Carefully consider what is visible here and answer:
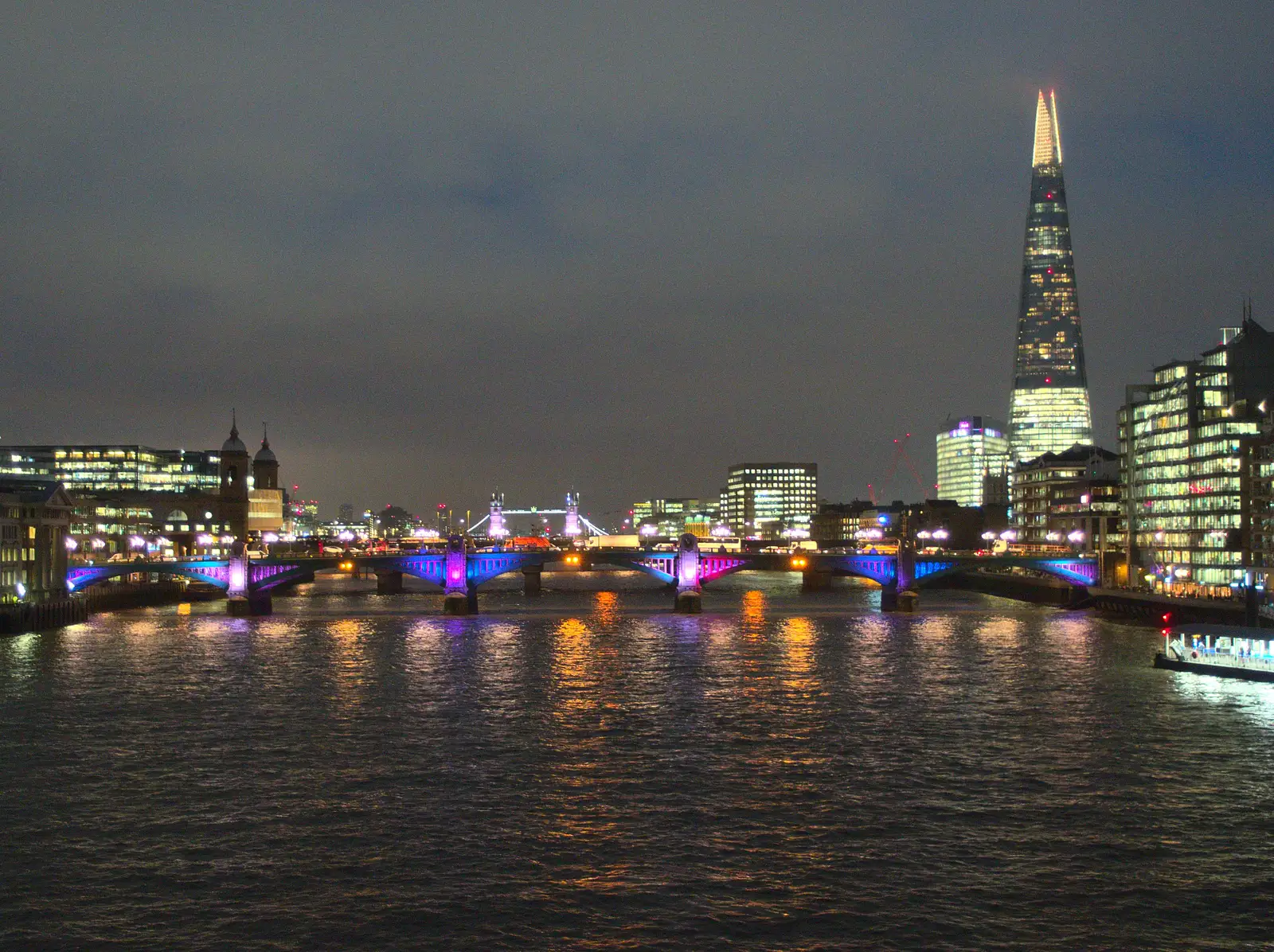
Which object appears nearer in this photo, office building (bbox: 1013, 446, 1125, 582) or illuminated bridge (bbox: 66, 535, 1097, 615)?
illuminated bridge (bbox: 66, 535, 1097, 615)

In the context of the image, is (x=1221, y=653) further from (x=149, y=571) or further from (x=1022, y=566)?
(x=149, y=571)

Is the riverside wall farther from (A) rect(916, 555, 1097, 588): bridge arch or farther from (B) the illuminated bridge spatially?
(A) rect(916, 555, 1097, 588): bridge arch

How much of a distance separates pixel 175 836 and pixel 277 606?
105409 millimetres

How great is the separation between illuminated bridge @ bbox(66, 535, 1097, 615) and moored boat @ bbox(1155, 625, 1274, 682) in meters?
49.0

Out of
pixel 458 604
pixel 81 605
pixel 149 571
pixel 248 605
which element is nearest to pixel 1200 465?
pixel 458 604

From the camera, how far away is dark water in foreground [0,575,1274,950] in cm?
2900

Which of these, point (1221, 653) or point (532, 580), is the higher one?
point (1221, 653)

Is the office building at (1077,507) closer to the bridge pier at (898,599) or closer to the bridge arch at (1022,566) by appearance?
the bridge arch at (1022,566)

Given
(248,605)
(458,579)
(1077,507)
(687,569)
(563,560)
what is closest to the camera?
(248,605)

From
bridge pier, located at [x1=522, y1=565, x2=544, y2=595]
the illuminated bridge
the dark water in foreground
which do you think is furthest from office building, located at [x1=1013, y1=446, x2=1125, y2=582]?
the dark water in foreground

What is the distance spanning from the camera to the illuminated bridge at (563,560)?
123 meters

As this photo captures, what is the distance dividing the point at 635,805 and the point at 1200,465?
4038 inches

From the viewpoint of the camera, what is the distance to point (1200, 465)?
4884 inches

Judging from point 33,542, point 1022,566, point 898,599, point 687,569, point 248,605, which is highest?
point 33,542
